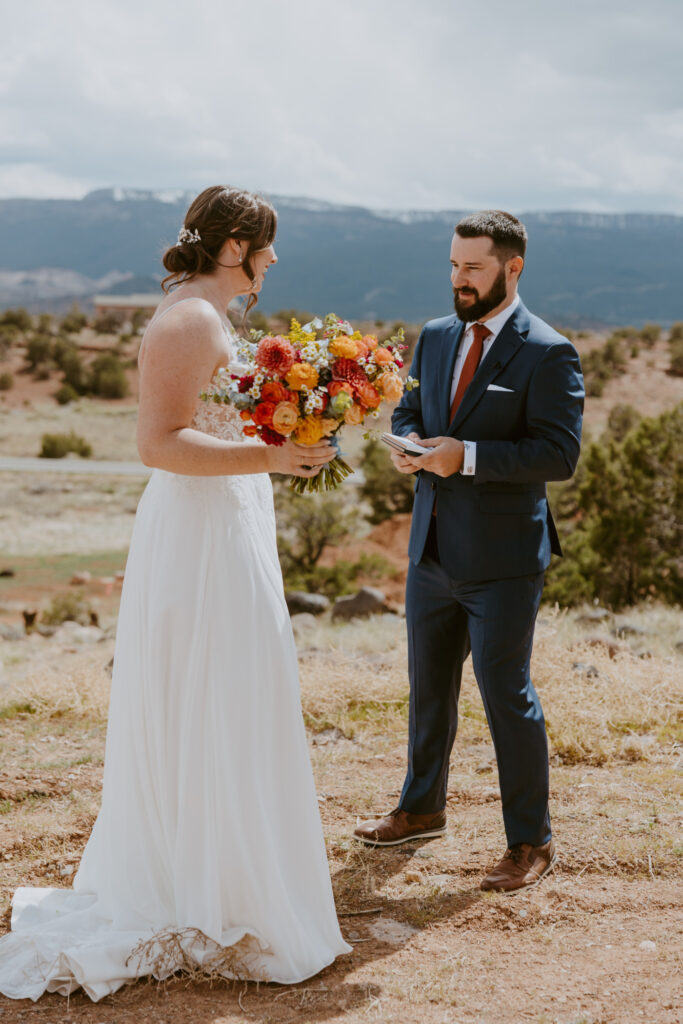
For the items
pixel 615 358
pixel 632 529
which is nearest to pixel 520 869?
pixel 632 529

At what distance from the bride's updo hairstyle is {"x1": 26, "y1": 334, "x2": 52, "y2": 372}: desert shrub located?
4381cm

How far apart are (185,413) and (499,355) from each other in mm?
1348

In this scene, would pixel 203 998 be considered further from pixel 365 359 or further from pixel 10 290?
pixel 10 290

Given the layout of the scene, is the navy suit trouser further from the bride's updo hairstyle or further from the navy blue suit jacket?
the bride's updo hairstyle

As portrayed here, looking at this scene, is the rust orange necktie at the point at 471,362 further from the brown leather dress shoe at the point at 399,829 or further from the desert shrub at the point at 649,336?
the desert shrub at the point at 649,336

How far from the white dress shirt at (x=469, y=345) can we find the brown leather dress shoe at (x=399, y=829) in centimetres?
164

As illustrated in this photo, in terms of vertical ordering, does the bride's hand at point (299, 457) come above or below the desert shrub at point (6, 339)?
below

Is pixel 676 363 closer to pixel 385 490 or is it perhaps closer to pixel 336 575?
pixel 385 490

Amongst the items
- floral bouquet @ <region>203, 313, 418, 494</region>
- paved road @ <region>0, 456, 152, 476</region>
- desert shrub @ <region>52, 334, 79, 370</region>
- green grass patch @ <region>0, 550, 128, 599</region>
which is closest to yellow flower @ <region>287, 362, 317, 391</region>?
floral bouquet @ <region>203, 313, 418, 494</region>

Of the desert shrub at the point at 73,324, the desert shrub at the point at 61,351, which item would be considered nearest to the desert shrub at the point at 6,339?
the desert shrub at the point at 61,351

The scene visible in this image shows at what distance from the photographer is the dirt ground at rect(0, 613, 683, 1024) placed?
3.10 meters

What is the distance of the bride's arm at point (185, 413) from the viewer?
3.06 metres

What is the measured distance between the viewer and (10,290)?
7648 inches

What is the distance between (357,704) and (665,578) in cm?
867
